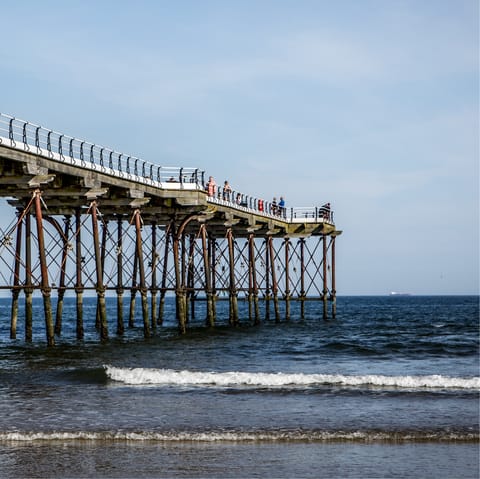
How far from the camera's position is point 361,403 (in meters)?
19.6

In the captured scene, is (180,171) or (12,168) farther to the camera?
(180,171)

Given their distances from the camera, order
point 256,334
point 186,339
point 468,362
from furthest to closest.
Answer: point 256,334, point 186,339, point 468,362

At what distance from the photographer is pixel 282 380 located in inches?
930

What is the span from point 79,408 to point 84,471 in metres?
5.73

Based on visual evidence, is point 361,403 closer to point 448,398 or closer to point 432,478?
point 448,398

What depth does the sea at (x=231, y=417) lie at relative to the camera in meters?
13.3

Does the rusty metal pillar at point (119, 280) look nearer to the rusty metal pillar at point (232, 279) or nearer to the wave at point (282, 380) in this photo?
the rusty metal pillar at point (232, 279)

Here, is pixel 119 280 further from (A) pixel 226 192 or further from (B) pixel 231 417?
(B) pixel 231 417

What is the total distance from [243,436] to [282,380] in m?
8.29

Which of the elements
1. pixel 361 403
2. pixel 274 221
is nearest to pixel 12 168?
pixel 361 403

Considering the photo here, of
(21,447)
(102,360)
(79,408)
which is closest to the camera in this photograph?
(21,447)

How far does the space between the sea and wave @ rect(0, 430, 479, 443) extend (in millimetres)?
34

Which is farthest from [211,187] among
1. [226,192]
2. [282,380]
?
[282,380]

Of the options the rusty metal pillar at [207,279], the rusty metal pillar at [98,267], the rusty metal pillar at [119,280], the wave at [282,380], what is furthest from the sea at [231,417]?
the rusty metal pillar at [207,279]
